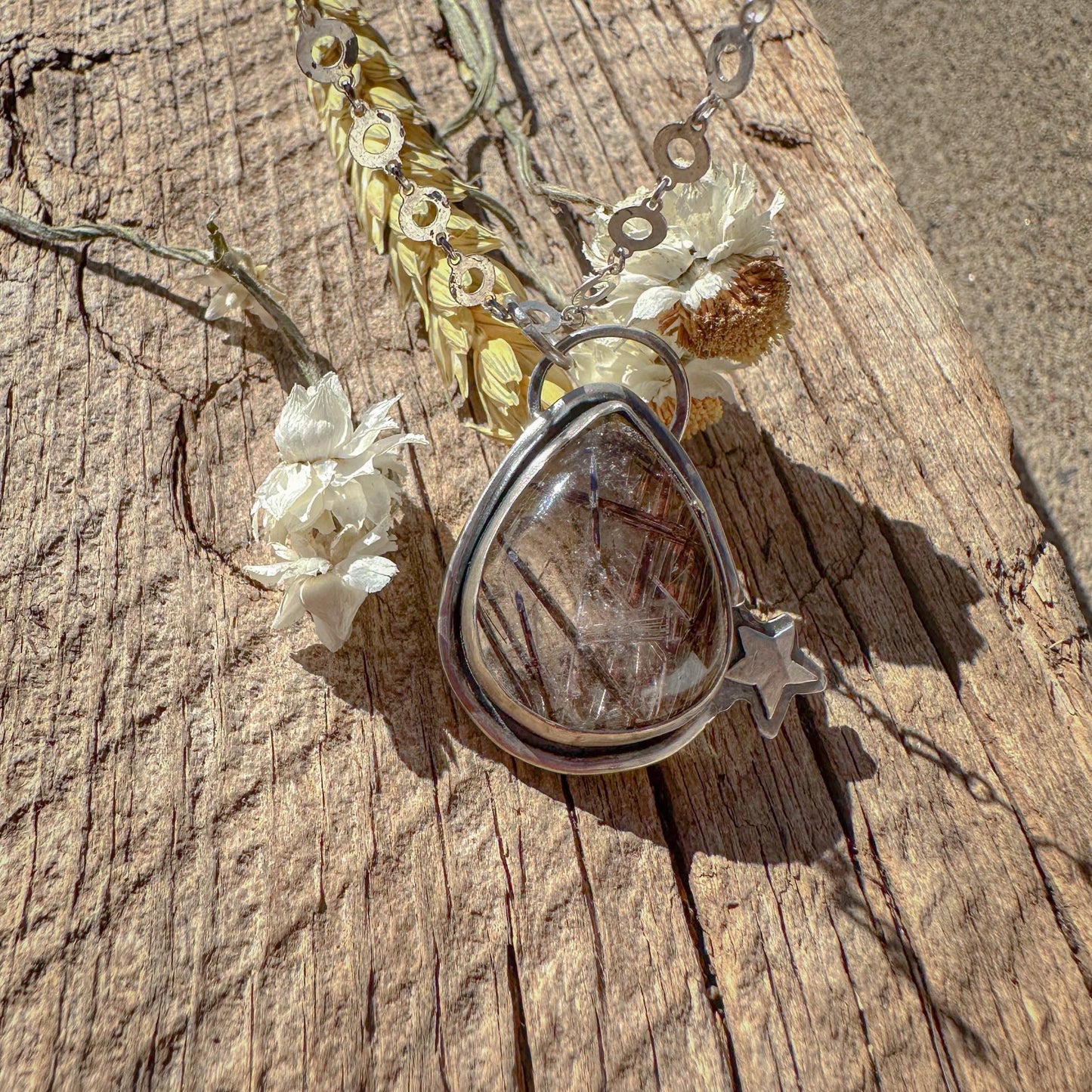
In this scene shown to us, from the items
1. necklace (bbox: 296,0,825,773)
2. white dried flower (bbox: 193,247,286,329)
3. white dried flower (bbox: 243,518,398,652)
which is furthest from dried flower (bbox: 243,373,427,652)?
white dried flower (bbox: 193,247,286,329)

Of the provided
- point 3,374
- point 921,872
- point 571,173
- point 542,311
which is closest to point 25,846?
point 3,374

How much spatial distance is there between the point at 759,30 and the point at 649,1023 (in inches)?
65.1

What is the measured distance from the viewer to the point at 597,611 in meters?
1.14

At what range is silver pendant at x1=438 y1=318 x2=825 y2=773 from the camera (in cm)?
114

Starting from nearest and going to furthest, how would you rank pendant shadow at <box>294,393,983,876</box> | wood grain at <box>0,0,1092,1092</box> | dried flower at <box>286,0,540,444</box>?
1. wood grain at <box>0,0,1092,1092</box>
2. pendant shadow at <box>294,393,983,876</box>
3. dried flower at <box>286,0,540,444</box>

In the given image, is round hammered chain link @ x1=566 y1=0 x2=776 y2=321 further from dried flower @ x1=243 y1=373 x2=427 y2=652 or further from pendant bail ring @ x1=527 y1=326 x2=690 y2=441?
dried flower @ x1=243 y1=373 x2=427 y2=652

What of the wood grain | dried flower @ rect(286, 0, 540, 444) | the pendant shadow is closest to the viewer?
the wood grain

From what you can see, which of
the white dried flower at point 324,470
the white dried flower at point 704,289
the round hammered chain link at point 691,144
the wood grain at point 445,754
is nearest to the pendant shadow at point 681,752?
the wood grain at point 445,754

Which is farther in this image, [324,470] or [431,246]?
[431,246]

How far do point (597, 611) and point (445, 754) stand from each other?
0.82ft

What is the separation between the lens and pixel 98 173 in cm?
152

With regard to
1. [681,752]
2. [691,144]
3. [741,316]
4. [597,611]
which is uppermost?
[691,144]

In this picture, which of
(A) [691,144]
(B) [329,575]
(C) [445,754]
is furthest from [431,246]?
(C) [445,754]

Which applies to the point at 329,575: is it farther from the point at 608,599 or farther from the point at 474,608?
the point at 608,599
